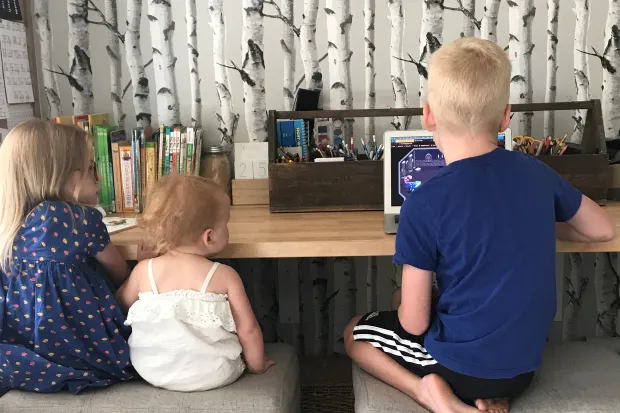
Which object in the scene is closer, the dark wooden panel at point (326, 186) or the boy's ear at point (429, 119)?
the boy's ear at point (429, 119)

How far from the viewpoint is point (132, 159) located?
6.45 feet

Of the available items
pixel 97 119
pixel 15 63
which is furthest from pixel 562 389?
pixel 15 63

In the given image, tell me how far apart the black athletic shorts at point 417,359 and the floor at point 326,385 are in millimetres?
668

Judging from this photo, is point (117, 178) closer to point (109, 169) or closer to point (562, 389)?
point (109, 169)

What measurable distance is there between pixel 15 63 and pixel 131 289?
1.01 metres

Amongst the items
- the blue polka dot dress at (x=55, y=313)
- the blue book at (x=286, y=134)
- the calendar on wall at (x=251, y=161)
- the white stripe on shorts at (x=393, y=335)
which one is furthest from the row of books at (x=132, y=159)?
the white stripe on shorts at (x=393, y=335)

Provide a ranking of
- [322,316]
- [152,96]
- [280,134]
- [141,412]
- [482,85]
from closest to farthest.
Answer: [482,85] < [141,412] < [280,134] < [152,96] < [322,316]

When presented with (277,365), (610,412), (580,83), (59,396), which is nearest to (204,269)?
(277,365)

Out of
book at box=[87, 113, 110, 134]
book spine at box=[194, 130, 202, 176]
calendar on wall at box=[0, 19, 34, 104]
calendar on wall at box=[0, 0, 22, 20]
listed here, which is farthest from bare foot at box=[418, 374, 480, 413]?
calendar on wall at box=[0, 0, 22, 20]

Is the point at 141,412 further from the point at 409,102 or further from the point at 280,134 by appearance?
the point at 409,102

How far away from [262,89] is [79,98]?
2.09 feet

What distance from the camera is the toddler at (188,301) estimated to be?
54.5 inches

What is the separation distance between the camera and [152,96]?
218cm

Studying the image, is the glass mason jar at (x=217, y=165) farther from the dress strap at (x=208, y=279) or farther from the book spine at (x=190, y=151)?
the dress strap at (x=208, y=279)
